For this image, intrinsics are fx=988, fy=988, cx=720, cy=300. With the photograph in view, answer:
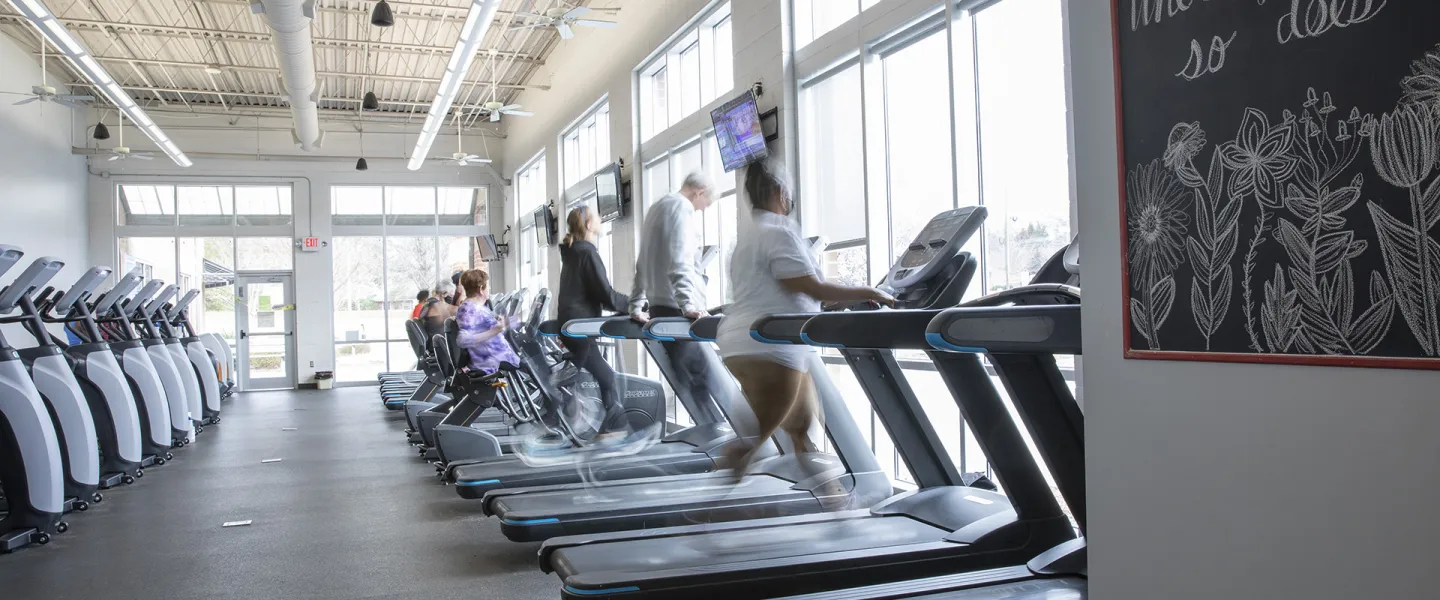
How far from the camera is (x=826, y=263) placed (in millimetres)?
6426

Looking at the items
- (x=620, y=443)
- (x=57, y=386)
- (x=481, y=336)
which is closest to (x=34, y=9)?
(x=57, y=386)

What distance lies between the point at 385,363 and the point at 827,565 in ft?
49.7

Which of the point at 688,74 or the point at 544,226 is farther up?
the point at 688,74

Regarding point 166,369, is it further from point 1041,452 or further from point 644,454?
point 1041,452

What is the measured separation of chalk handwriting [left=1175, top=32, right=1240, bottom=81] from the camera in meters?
1.16

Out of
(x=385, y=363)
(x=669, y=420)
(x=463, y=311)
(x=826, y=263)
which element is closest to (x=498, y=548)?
(x=669, y=420)

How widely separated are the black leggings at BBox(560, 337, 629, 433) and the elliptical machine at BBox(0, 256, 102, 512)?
2.25m

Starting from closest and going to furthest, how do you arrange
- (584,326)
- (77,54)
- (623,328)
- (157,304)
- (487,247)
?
1. (623,328)
2. (584,326)
3. (157,304)
4. (77,54)
5. (487,247)

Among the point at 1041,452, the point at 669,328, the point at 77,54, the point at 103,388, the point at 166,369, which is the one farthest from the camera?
the point at 77,54

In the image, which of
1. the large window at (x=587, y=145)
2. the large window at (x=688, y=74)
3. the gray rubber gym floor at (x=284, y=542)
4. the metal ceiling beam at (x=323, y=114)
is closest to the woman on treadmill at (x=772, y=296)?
the gray rubber gym floor at (x=284, y=542)

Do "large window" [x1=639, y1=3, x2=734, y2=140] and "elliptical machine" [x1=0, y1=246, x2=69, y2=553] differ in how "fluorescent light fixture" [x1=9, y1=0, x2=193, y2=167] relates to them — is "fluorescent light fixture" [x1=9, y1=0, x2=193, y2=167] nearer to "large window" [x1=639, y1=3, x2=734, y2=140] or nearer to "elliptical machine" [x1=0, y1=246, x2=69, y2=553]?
"elliptical machine" [x1=0, y1=246, x2=69, y2=553]

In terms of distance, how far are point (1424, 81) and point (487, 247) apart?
16.9 meters

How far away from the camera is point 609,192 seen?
10.7m

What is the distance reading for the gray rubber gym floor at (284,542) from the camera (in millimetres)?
3504
